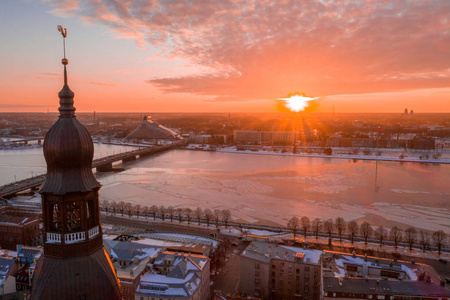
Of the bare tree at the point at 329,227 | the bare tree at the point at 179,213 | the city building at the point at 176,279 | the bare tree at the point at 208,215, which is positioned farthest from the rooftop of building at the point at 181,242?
the bare tree at the point at 329,227

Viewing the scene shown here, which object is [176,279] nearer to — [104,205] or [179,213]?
[179,213]

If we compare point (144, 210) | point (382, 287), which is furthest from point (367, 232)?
point (144, 210)

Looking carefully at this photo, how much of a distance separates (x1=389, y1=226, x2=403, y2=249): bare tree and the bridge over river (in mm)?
17156

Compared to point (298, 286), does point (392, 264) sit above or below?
above

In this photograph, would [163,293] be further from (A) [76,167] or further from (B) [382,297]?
(A) [76,167]

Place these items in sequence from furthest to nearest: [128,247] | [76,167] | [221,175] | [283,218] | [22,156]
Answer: [22,156] < [221,175] < [283,218] < [128,247] < [76,167]

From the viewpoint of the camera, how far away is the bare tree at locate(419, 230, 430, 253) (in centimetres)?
1084

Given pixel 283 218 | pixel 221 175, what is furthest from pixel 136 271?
pixel 221 175

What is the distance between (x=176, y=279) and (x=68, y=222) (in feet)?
17.7

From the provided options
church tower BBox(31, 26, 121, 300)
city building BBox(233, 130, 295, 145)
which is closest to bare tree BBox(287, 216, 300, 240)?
church tower BBox(31, 26, 121, 300)

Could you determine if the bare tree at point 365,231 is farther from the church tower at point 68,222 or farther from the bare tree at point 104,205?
the church tower at point 68,222

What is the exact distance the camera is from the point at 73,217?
2.62 m

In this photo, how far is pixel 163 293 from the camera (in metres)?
7.19

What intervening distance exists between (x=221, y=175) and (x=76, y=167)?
68.6ft
